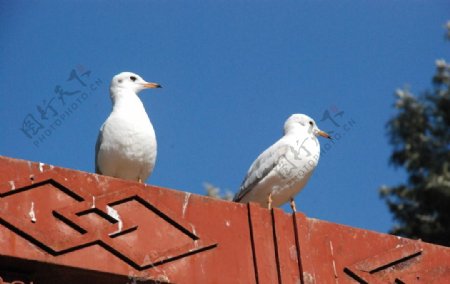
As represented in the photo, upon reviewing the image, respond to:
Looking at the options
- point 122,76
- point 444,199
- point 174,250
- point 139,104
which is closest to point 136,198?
point 174,250

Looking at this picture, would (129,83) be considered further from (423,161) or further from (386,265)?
(423,161)

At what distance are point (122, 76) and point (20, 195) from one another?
16.5ft

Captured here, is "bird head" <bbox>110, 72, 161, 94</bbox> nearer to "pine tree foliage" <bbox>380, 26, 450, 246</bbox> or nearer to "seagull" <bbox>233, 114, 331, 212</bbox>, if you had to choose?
"seagull" <bbox>233, 114, 331, 212</bbox>

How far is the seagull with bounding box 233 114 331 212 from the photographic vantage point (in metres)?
12.5

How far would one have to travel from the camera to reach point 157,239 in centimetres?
901

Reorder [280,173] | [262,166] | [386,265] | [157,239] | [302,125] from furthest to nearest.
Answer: [302,125] → [262,166] → [280,173] → [386,265] → [157,239]

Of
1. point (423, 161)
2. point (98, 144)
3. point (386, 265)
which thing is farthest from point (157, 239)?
point (423, 161)

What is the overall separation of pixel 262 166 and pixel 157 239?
3.75 m

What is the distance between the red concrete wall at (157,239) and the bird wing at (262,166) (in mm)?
2597

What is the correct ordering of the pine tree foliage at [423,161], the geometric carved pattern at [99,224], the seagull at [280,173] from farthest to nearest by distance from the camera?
the pine tree foliage at [423,161] < the seagull at [280,173] < the geometric carved pattern at [99,224]

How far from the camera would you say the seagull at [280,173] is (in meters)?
12.5

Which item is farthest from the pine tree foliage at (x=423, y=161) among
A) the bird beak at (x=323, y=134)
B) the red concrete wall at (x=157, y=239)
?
the red concrete wall at (x=157, y=239)

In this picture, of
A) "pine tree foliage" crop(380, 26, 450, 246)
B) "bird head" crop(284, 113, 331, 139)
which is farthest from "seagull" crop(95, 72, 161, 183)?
"pine tree foliage" crop(380, 26, 450, 246)

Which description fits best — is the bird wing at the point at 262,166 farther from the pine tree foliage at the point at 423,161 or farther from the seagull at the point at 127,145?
the pine tree foliage at the point at 423,161
